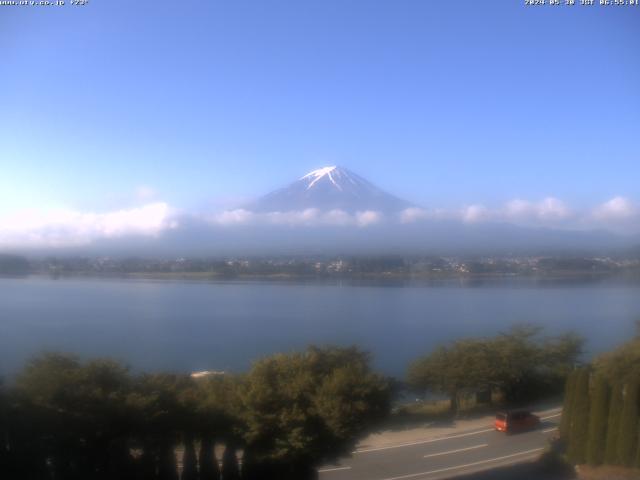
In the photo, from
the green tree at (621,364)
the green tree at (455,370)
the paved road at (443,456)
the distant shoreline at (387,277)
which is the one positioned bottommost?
the paved road at (443,456)

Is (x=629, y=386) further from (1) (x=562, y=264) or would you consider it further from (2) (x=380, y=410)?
(1) (x=562, y=264)

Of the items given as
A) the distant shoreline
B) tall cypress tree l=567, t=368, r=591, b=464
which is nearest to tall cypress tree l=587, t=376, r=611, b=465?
tall cypress tree l=567, t=368, r=591, b=464

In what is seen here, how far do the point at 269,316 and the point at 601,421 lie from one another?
14.4 meters

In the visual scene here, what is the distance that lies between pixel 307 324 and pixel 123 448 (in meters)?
13.0

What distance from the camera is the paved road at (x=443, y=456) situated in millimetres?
6430

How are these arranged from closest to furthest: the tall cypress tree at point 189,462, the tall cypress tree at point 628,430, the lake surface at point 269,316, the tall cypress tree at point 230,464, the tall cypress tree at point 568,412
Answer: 1. the tall cypress tree at point 189,462
2. the tall cypress tree at point 230,464
3. the tall cypress tree at point 628,430
4. the tall cypress tree at point 568,412
5. the lake surface at point 269,316

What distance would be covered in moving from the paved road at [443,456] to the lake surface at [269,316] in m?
3.51

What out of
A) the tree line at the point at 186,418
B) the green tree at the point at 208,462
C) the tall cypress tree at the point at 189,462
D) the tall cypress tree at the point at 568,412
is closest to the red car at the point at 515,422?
the tall cypress tree at the point at 568,412

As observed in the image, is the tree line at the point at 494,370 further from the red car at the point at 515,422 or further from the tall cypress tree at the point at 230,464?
the tall cypress tree at the point at 230,464

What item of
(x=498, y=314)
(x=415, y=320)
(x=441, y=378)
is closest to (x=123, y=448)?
(x=441, y=378)

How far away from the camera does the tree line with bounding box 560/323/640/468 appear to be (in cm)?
646

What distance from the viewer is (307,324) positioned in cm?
1816

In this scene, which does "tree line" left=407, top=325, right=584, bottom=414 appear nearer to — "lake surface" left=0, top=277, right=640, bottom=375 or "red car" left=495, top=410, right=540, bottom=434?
"lake surface" left=0, top=277, right=640, bottom=375

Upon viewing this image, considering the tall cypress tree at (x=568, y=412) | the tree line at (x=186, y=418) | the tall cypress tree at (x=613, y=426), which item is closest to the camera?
the tree line at (x=186, y=418)
